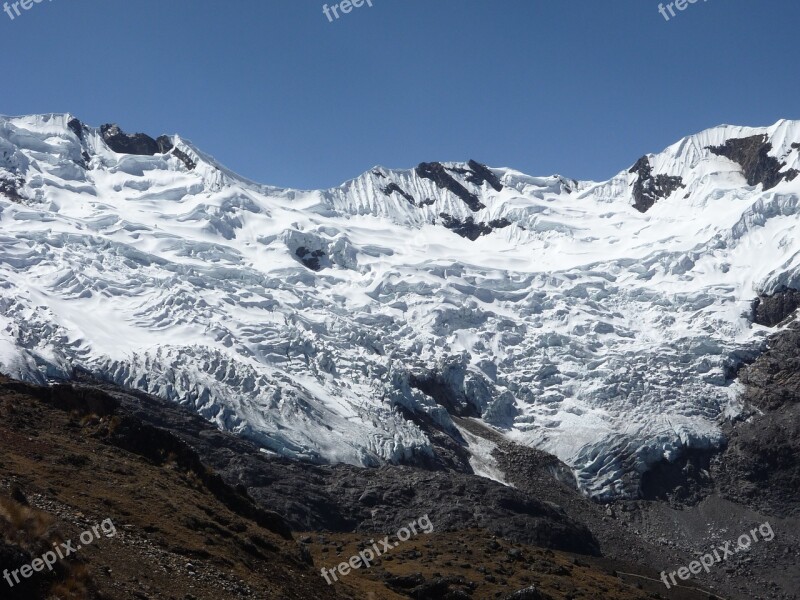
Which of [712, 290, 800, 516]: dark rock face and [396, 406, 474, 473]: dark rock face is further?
[712, 290, 800, 516]: dark rock face

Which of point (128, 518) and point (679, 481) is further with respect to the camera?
point (679, 481)

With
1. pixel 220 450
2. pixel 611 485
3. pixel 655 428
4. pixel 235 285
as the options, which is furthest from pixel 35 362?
pixel 655 428

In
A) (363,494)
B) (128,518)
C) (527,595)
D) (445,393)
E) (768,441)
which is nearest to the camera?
(128,518)

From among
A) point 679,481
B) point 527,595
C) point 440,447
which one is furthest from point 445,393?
point 527,595

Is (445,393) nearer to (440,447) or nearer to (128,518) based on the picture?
(440,447)

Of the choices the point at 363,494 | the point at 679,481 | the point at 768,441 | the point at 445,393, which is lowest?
the point at 679,481

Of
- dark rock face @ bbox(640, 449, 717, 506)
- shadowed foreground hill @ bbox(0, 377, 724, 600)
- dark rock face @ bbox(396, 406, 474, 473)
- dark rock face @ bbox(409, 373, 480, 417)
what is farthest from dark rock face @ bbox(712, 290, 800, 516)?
shadowed foreground hill @ bbox(0, 377, 724, 600)

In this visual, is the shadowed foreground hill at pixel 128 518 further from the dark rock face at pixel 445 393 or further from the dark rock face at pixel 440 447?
the dark rock face at pixel 445 393

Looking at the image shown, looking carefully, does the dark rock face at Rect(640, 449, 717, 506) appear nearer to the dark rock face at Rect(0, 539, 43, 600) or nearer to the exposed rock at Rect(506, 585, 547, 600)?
the exposed rock at Rect(506, 585, 547, 600)

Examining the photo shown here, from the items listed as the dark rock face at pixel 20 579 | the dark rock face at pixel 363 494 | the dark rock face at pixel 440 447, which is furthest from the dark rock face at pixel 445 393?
the dark rock face at pixel 20 579

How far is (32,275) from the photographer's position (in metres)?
174

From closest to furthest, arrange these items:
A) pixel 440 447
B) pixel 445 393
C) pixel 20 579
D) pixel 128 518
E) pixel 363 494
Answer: pixel 20 579, pixel 128 518, pixel 363 494, pixel 440 447, pixel 445 393

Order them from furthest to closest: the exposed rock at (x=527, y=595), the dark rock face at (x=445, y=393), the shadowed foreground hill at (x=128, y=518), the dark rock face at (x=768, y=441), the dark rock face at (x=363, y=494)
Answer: the dark rock face at (x=445, y=393) < the dark rock face at (x=768, y=441) < the dark rock face at (x=363, y=494) < the exposed rock at (x=527, y=595) < the shadowed foreground hill at (x=128, y=518)

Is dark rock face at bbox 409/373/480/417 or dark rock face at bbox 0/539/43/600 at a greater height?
dark rock face at bbox 409/373/480/417
